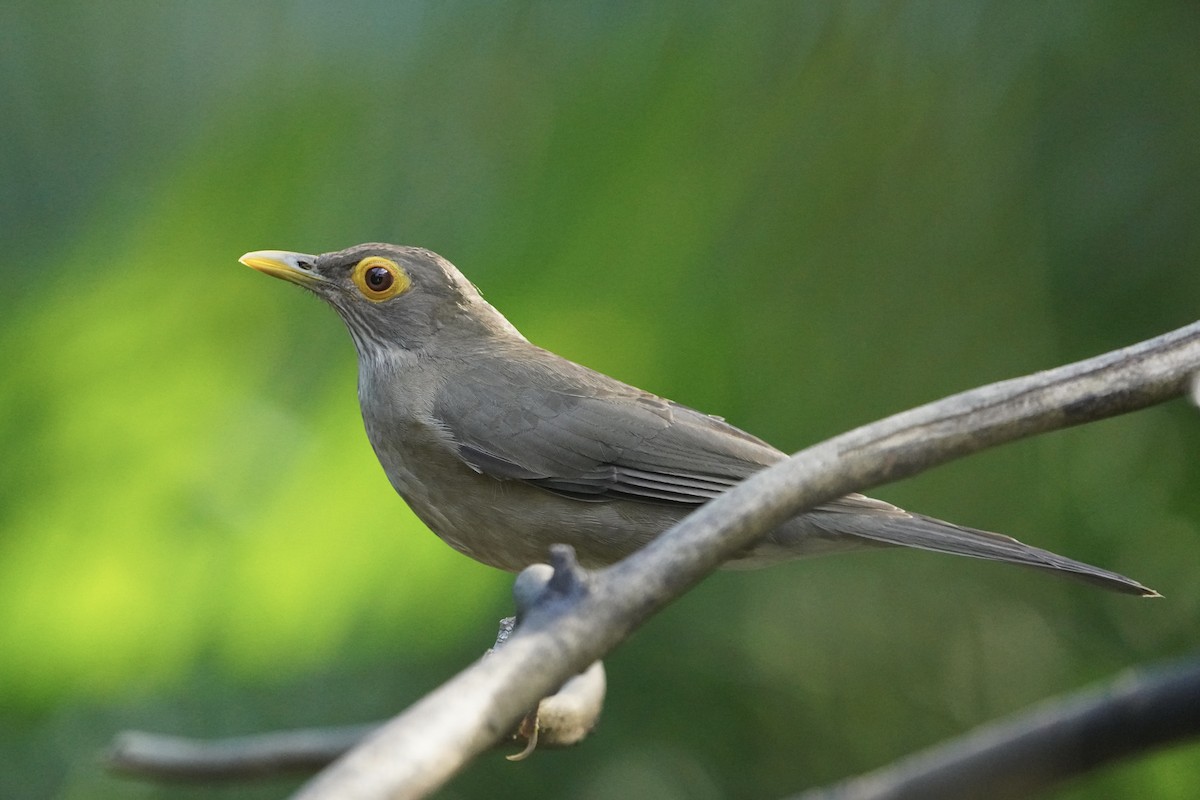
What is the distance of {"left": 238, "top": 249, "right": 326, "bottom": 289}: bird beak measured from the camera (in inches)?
Answer: 141

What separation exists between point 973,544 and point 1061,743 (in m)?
1.20

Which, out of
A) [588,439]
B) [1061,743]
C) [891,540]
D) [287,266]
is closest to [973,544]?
[891,540]

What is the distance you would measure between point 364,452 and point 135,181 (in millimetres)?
1557

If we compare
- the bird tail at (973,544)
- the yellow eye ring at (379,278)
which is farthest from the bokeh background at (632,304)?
the bird tail at (973,544)

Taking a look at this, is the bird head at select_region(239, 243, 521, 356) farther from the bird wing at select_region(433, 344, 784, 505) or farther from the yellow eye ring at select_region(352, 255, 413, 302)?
the bird wing at select_region(433, 344, 784, 505)

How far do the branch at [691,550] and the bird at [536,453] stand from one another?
0.80 m

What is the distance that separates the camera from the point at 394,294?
3.78 m

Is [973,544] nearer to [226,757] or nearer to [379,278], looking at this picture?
[379,278]

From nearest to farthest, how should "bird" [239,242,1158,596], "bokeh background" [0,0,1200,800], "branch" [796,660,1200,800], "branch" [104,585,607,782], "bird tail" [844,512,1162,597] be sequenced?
"bird tail" [844,512,1162,597] < "branch" [104,585,607,782] < "bird" [239,242,1158,596] < "branch" [796,660,1200,800] < "bokeh background" [0,0,1200,800]

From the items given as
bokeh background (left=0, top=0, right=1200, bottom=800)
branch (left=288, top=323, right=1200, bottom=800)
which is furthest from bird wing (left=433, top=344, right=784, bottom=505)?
branch (left=288, top=323, right=1200, bottom=800)

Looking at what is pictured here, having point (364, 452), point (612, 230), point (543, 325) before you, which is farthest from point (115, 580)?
point (612, 230)

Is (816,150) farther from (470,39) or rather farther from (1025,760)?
(1025,760)

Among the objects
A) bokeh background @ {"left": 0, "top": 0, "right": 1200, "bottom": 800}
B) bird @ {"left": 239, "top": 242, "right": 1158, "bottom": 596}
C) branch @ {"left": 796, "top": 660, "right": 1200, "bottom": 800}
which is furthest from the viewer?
bokeh background @ {"left": 0, "top": 0, "right": 1200, "bottom": 800}

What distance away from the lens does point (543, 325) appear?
4.41 meters
